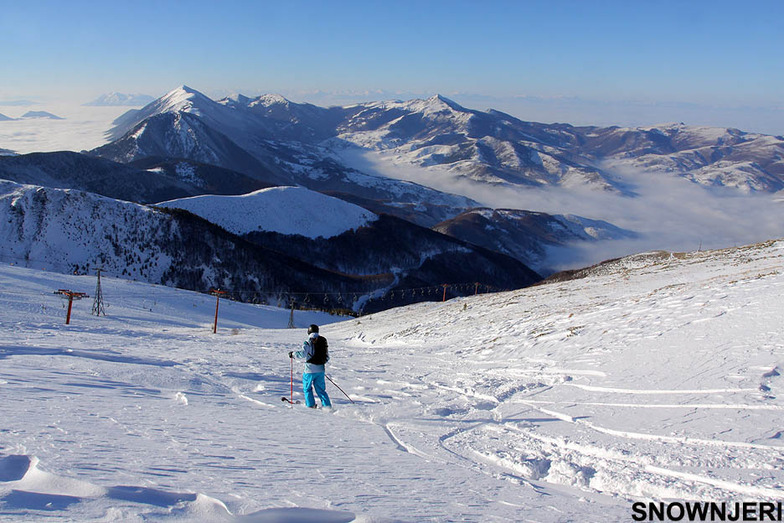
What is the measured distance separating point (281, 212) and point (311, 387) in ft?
340

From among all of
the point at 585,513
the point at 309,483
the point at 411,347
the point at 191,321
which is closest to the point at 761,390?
the point at 585,513

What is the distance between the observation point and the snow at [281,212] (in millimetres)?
101688

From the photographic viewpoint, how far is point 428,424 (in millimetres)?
8844

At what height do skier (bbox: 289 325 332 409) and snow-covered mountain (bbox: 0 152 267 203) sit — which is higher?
snow-covered mountain (bbox: 0 152 267 203)

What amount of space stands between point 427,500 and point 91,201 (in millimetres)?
85135

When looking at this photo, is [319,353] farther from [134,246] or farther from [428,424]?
[134,246]

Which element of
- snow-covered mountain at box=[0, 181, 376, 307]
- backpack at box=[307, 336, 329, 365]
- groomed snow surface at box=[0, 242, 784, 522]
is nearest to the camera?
groomed snow surface at box=[0, 242, 784, 522]

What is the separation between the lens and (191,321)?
1296 inches

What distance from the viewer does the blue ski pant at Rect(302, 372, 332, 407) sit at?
10594mm

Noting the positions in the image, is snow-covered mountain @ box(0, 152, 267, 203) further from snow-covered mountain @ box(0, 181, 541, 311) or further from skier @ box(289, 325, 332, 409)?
skier @ box(289, 325, 332, 409)

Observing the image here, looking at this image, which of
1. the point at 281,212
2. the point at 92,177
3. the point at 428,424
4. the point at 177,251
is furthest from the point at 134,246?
the point at 92,177

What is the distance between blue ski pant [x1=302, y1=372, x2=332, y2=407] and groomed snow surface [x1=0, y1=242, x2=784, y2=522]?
435 mm

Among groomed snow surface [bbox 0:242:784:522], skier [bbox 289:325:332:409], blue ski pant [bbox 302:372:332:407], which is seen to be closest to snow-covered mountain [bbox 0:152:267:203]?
groomed snow surface [bbox 0:242:784:522]

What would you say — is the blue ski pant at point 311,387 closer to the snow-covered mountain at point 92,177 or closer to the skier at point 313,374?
the skier at point 313,374
